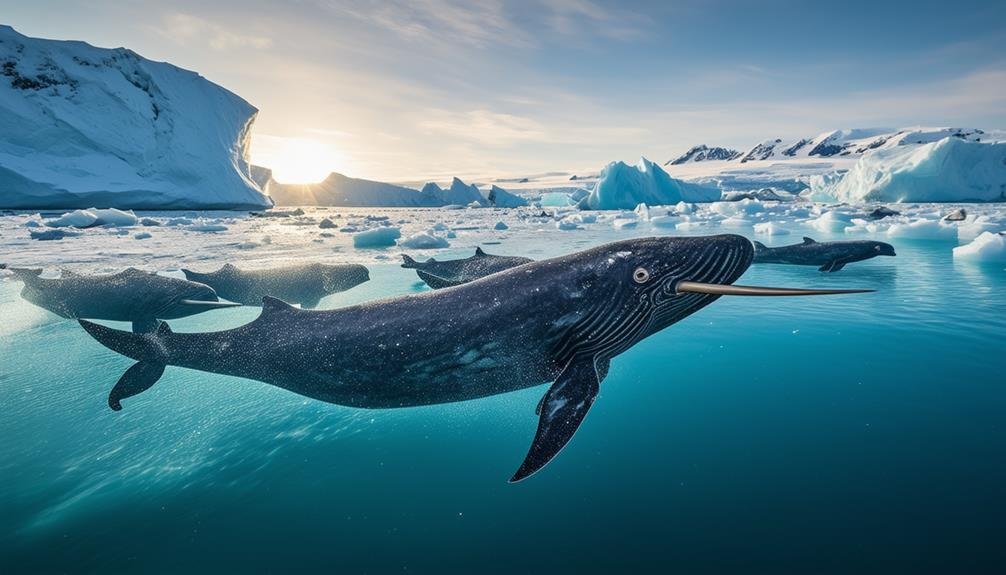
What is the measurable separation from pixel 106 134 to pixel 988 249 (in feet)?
184

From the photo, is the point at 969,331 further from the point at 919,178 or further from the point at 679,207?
the point at 919,178

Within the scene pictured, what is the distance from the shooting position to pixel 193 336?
13.4 feet

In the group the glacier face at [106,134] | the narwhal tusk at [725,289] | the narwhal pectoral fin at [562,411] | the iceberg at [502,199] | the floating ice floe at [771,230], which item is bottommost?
the floating ice floe at [771,230]

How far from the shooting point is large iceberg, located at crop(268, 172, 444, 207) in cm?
7525

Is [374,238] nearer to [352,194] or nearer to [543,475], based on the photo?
[543,475]

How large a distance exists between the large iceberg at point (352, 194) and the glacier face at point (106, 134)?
26.0 m

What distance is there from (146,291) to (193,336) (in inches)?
153

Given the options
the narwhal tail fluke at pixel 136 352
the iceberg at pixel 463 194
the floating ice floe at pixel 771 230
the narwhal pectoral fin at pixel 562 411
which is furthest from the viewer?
the iceberg at pixel 463 194

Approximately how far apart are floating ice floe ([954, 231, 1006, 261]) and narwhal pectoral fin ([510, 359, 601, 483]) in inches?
564

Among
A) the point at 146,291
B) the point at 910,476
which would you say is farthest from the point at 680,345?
the point at 146,291

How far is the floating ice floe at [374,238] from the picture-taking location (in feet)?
62.0

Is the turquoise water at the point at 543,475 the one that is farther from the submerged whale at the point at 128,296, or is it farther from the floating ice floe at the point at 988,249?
the floating ice floe at the point at 988,249

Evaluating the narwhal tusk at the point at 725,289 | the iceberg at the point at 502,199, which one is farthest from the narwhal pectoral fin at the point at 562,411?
the iceberg at the point at 502,199

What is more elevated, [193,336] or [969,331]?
[193,336]
